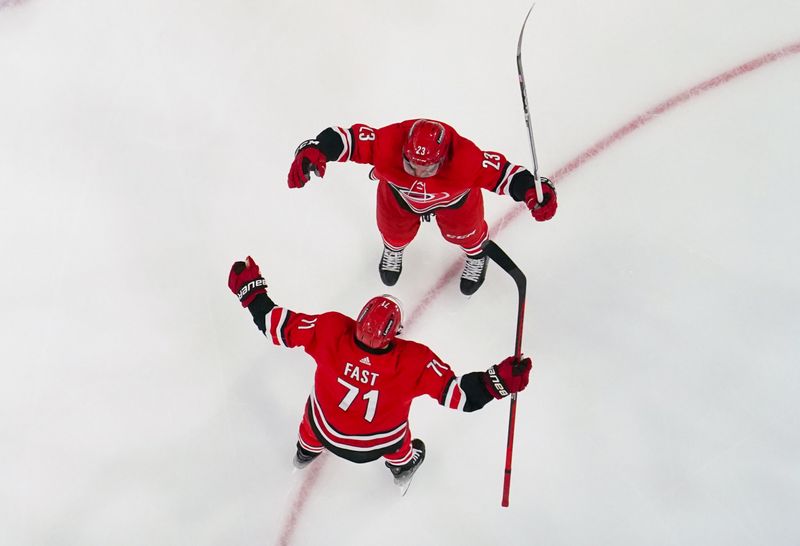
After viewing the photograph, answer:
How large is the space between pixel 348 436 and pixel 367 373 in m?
A: 0.33

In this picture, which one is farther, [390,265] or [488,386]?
[390,265]

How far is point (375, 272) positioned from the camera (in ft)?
12.2

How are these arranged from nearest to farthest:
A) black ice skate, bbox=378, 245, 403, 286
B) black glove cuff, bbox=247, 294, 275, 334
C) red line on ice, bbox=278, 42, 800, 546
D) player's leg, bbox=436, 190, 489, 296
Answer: black glove cuff, bbox=247, 294, 275, 334, player's leg, bbox=436, 190, 489, 296, black ice skate, bbox=378, 245, 403, 286, red line on ice, bbox=278, 42, 800, 546

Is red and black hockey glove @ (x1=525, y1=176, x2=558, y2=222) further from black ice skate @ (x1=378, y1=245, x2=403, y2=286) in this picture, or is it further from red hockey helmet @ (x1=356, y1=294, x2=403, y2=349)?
black ice skate @ (x1=378, y1=245, x2=403, y2=286)

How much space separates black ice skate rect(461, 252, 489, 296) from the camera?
357 cm

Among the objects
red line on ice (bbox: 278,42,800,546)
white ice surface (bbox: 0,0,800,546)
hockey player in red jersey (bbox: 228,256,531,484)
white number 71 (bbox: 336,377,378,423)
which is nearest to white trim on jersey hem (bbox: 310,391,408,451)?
hockey player in red jersey (bbox: 228,256,531,484)

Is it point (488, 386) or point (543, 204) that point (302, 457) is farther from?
point (543, 204)

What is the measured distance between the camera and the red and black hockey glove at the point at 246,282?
2.84m

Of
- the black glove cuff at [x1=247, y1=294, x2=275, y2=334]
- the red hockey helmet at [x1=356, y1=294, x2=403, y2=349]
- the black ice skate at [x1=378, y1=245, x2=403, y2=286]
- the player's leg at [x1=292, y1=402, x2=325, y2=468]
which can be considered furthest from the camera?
the black ice skate at [x1=378, y1=245, x2=403, y2=286]

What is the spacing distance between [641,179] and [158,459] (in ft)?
9.55

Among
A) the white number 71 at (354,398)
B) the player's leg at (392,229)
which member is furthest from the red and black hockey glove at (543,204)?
the white number 71 at (354,398)

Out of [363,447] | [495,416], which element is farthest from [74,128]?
[495,416]

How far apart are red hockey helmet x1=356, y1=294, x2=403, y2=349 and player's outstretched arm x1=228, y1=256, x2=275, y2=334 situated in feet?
1.39

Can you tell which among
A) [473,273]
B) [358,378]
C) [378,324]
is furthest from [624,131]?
[358,378]
